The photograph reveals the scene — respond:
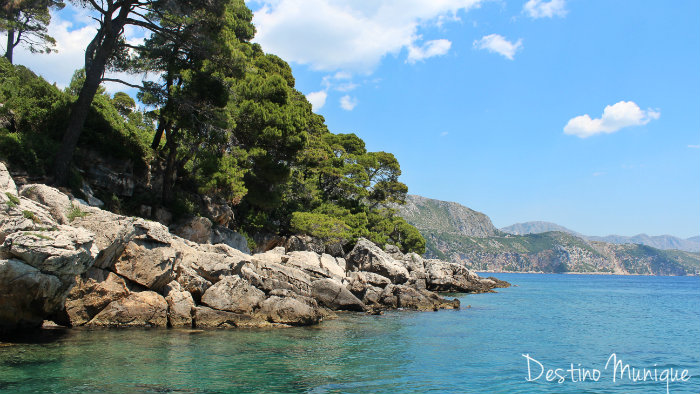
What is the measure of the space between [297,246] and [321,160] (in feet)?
31.9

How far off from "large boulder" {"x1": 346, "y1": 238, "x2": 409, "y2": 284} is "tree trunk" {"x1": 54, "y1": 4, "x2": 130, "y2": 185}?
2114cm

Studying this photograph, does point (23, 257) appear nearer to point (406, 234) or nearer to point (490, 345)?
point (490, 345)

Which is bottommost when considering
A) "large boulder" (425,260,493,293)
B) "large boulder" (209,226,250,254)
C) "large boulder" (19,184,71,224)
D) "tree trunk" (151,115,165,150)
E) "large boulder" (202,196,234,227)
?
"large boulder" (425,260,493,293)

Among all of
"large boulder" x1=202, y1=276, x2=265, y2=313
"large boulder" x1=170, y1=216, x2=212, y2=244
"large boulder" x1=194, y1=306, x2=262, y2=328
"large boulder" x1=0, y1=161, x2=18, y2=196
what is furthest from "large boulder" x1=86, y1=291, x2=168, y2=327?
"large boulder" x1=170, y1=216, x2=212, y2=244

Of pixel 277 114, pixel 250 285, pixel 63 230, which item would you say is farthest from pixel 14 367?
pixel 277 114

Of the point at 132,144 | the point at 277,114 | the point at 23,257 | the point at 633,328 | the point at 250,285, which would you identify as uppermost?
the point at 277,114

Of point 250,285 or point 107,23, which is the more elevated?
point 107,23

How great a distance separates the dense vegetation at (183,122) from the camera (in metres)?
19.4

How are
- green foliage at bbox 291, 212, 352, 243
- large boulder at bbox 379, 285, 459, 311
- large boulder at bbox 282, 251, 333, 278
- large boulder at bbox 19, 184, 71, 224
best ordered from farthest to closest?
green foliage at bbox 291, 212, 352, 243 → large boulder at bbox 379, 285, 459, 311 → large boulder at bbox 282, 251, 333, 278 → large boulder at bbox 19, 184, 71, 224

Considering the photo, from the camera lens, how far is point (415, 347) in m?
15.7

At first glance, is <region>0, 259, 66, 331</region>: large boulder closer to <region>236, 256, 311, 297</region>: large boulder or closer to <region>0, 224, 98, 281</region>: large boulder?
<region>0, 224, 98, 281</region>: large boulder

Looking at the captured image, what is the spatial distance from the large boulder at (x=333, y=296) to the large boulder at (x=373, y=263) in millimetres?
9248

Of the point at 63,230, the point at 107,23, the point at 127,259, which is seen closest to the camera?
the point at 63,230

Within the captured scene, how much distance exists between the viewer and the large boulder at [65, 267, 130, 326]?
47.2ft
